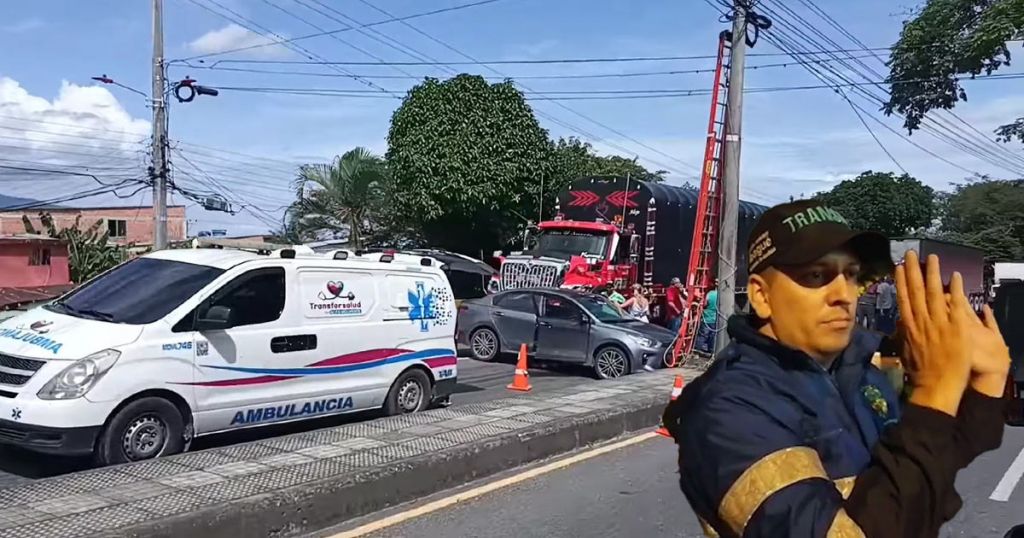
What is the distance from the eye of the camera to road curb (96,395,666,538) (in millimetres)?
5402

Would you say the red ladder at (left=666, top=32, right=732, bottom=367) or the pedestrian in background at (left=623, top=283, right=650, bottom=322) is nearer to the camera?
the red ladder at (left=666, top=32, right=732, bottom=367)

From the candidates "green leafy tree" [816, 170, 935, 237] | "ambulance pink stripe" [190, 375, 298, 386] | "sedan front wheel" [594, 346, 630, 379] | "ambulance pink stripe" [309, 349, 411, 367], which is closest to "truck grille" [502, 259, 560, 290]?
"sedan front wheel" [594, 346, 630, 379]

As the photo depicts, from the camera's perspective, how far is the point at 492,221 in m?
31.5

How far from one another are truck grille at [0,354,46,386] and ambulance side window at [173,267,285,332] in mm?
1334

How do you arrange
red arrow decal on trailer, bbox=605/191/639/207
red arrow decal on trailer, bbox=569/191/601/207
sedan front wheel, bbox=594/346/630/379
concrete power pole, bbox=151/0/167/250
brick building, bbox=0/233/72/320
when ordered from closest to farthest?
sedan front wheel, bbox=594/346/630/379, brick building, bbox=0/233/72/320, red arrow decal on trailer, bbox=605/191/639/207, red arrow decal on trailer, bbox=569/191/601/207, concrete power pole, bbox=151/0/167/250

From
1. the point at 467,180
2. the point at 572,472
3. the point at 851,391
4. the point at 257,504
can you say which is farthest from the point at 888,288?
the point at 851,391

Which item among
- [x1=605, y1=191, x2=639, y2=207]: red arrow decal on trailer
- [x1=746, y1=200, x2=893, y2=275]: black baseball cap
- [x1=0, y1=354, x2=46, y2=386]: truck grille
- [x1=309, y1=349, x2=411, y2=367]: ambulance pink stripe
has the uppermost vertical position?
[x1=605, y1=191, x2=639, y2=207]: red arrow decal on trailer

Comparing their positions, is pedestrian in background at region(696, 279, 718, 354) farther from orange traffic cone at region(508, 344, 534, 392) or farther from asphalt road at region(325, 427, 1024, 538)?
asphalt road at region(325, 427, 1024, 538)

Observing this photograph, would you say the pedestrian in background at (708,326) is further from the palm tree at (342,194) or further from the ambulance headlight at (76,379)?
the palm tree at (342,194)

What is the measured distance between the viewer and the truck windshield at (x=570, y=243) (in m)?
20.8

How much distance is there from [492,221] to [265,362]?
23.1 meters

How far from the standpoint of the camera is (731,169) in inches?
591

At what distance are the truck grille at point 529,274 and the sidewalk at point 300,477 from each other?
10.5 metres

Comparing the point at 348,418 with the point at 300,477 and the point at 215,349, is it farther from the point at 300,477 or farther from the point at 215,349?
the point at 300,477
